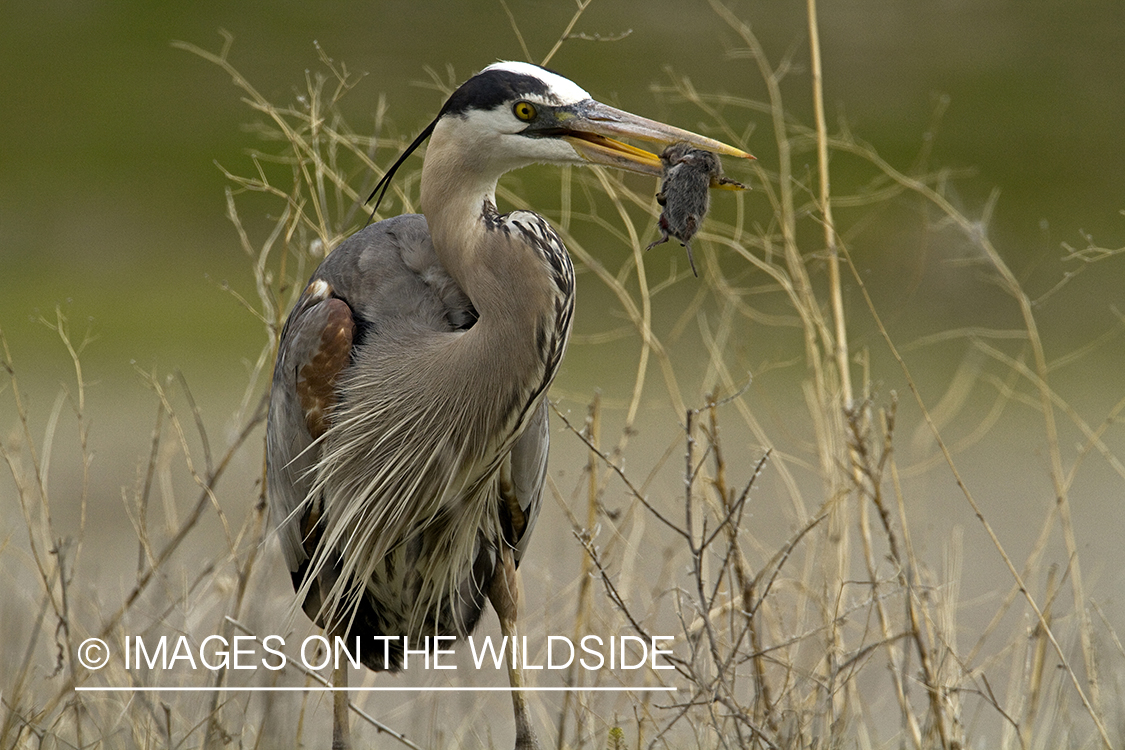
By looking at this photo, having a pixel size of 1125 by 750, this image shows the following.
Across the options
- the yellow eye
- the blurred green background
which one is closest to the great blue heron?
the yellow eye

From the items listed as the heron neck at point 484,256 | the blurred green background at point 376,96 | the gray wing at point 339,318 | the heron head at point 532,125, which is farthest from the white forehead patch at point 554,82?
the blurred green background at point 376,96

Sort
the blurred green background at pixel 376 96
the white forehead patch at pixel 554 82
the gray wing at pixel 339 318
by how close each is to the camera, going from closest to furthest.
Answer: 1. the white forehead patch at pixel 554 82
2. the gray wing at pixel 339 318
3. the blurred green background at pixel 376 96

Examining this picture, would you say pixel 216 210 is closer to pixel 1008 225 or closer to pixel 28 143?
pixel 28 143

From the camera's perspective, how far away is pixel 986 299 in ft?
36.1

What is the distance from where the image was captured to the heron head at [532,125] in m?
2.47

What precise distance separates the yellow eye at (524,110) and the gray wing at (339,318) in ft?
1.44

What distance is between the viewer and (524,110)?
2518 mm

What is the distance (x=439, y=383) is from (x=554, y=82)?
67cm

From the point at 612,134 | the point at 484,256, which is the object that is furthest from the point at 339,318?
the point at 612,134

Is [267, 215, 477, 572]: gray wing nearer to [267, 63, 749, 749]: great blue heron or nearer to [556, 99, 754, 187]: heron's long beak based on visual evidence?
[267, 63, 749, 749]: great blue heron

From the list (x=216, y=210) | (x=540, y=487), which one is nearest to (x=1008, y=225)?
(x=216, y=210)

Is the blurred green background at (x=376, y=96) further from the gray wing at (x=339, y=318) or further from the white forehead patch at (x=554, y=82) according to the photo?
the white forehead patch at (x=554, y=82)

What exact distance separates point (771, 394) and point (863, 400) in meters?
6.33

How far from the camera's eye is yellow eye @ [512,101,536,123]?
252 centimetres
